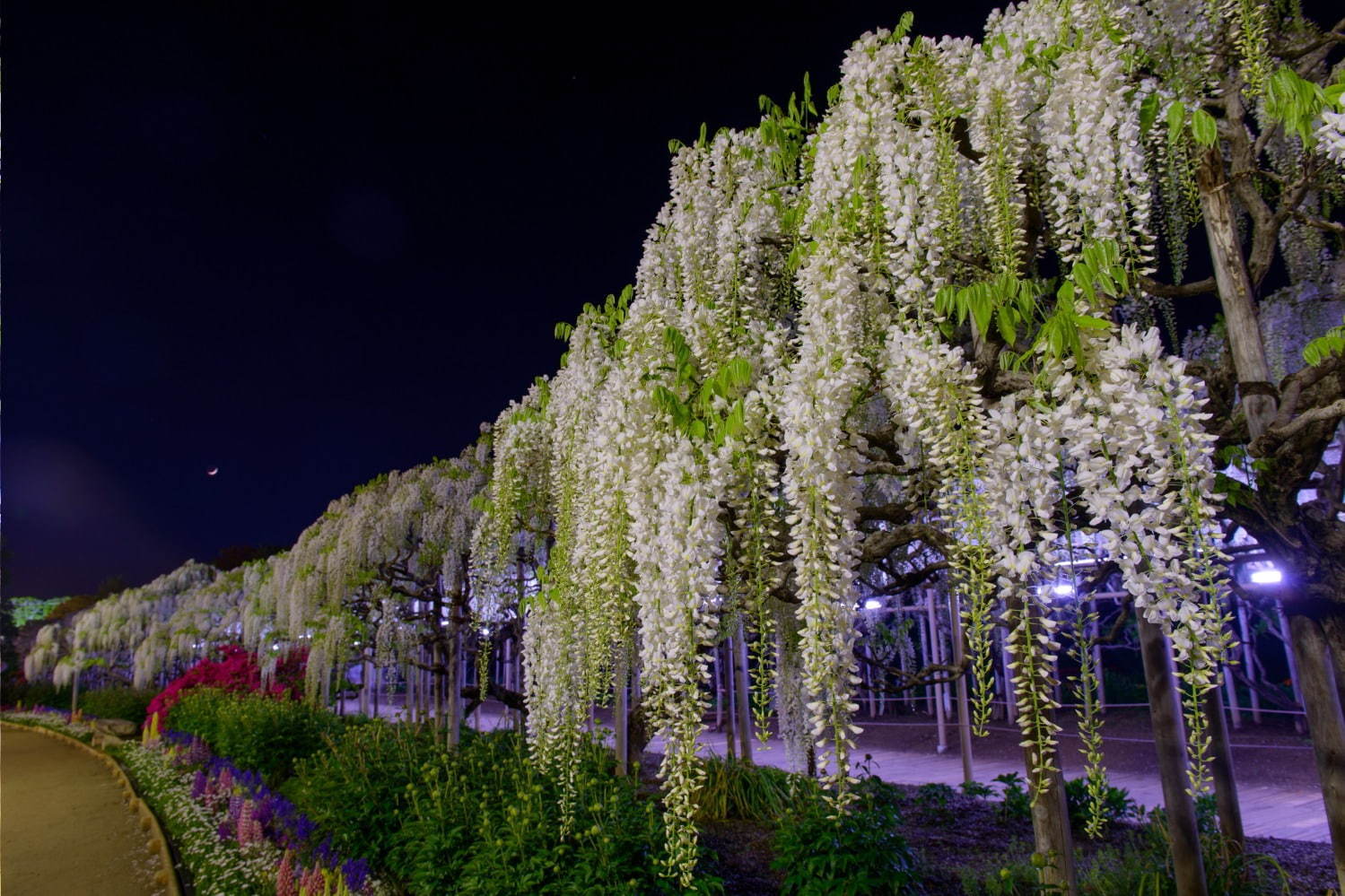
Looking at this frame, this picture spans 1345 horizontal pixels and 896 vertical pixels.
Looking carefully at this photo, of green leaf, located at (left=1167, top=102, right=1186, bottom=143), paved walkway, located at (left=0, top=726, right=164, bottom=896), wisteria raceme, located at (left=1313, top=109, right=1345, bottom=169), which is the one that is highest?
green leaf, located at (left=1167, top=102, right=1186, bottom=143)

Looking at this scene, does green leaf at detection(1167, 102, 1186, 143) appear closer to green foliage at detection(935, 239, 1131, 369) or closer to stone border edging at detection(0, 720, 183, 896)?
green foliage at detection(935, 239, 1131, 369)

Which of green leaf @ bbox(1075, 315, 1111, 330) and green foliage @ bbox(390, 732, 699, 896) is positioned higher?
green leaf @ bbox(1075, 315, 1111, 330)

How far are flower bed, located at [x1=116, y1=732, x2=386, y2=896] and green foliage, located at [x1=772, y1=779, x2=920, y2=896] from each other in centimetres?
210

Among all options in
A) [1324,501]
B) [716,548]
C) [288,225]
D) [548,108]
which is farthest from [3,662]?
[1324,501]

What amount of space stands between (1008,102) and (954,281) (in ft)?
2.07

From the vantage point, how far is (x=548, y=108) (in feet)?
23.0

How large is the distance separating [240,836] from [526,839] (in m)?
3.14

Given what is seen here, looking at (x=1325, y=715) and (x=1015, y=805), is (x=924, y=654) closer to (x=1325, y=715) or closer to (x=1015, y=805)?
(x=1015, y=805)

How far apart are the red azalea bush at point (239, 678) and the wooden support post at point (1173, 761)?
11019mm

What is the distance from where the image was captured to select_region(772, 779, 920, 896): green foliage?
3197mm

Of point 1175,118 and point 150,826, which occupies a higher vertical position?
point 1175,118

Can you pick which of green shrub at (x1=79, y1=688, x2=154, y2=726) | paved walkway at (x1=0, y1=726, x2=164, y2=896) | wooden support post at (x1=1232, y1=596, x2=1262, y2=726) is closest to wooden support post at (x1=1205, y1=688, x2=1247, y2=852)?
paved walkway at (x1=0, y1=726, x2=164, y2=896)

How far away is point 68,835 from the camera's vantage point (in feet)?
20.2

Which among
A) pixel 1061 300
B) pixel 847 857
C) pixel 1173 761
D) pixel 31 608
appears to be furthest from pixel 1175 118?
pixel 31 608
